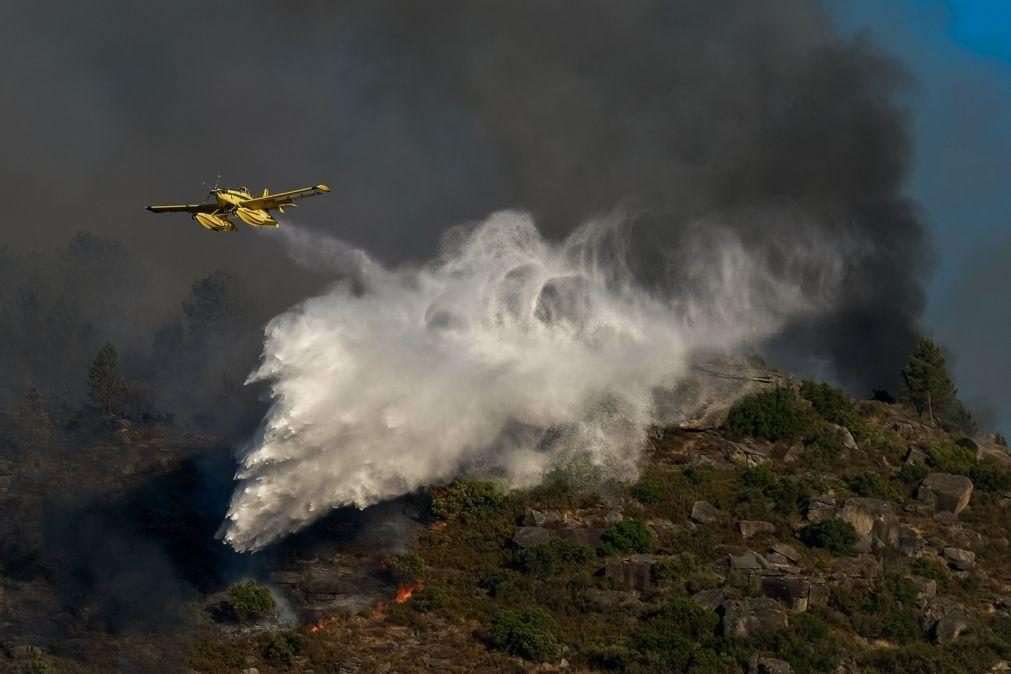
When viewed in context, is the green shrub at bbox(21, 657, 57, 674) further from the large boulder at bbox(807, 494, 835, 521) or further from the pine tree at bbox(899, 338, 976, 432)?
the pine tree at bbox(899, 338, 976, 432)

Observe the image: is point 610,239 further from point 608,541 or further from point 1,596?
point 1,596

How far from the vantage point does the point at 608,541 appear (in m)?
64.5

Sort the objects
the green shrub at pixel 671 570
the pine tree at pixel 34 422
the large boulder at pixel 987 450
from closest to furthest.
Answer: the green shrub at pixel 671 570
the large boulder at pixel 987 450
the pine tree at pixel 34 422

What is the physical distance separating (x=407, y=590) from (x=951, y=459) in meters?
31.4

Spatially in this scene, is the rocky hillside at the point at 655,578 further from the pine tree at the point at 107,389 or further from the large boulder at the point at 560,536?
the pine tree at the point at 107,389

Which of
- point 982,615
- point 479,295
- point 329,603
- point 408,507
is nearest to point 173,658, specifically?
point 329,603

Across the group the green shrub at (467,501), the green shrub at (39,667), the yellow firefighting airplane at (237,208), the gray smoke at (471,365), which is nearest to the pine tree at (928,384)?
the gray smoke at (471,365)

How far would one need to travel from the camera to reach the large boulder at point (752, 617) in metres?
57.1

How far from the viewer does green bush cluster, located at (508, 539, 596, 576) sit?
62.4m

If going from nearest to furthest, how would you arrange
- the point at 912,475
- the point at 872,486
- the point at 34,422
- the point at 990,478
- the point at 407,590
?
the point at 407,590 < the point at 872,486 < the point at 912,475 < the point at 990,478 < the point at 34,422

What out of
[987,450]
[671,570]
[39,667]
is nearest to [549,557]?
[671,570]

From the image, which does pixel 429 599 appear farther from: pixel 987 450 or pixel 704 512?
pixel 987 450

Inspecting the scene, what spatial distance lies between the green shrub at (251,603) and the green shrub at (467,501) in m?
11.2

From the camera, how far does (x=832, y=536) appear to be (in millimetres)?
65375
